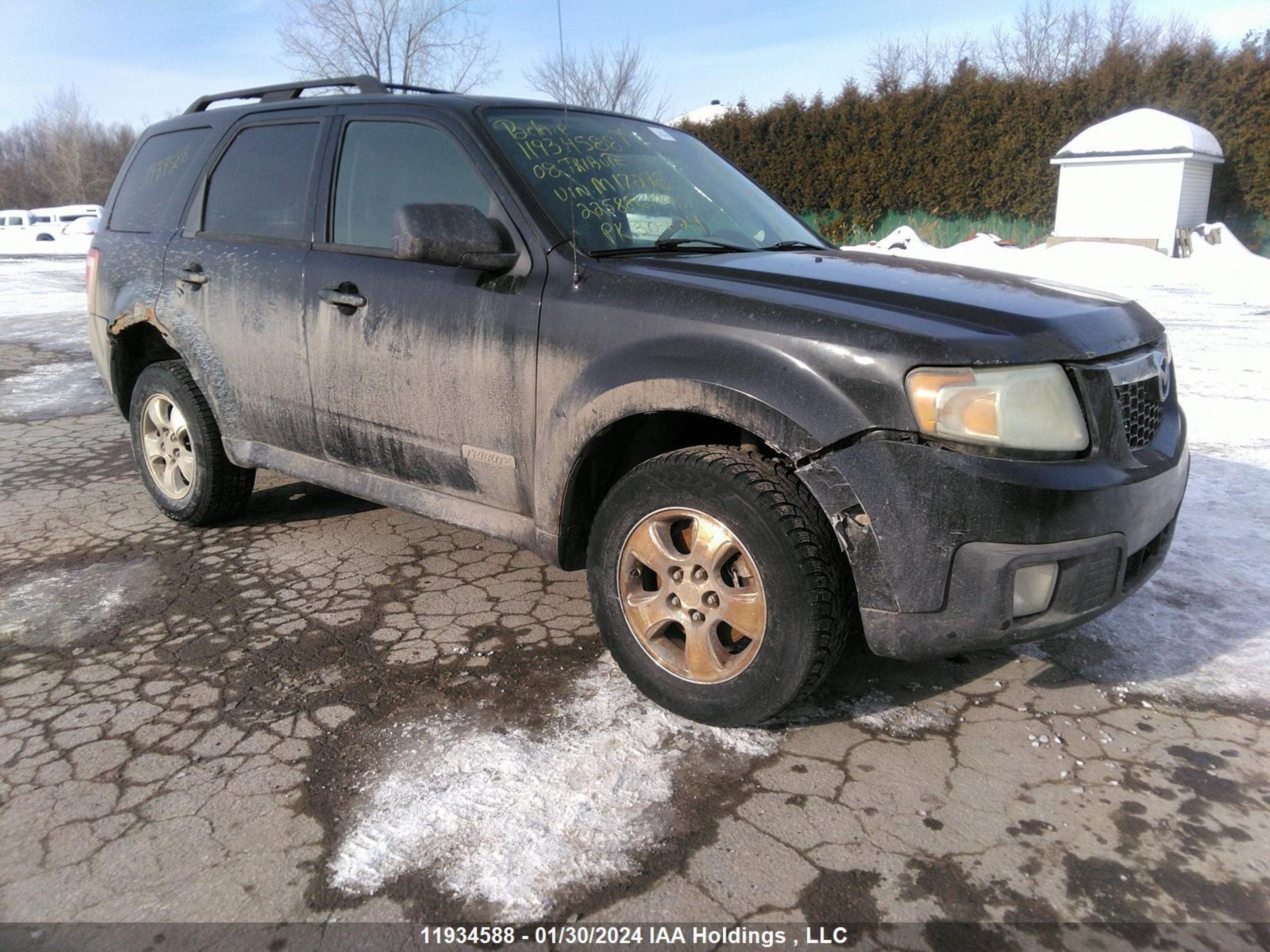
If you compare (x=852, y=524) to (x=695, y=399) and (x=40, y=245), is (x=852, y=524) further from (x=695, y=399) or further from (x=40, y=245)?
(x=40, y=245)

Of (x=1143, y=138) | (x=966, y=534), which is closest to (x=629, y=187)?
(x=966, y=534)

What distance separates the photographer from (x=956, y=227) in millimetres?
24391

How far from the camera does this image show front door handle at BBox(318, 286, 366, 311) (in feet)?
11.1

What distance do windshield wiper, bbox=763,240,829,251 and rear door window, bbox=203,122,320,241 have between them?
1828mm

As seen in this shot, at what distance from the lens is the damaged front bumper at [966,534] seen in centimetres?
227

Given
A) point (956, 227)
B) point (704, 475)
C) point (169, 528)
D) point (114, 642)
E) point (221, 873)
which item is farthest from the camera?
point (956, 227)

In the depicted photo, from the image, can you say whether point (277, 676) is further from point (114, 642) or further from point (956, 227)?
point (956, 227)

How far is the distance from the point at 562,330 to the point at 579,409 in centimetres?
26

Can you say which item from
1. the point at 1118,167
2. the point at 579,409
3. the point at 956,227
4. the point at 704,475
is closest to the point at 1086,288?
→ the point at 704,475

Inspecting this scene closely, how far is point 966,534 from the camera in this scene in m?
2.28

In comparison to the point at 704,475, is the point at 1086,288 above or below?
above

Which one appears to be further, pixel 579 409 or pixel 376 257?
pixel 376 257

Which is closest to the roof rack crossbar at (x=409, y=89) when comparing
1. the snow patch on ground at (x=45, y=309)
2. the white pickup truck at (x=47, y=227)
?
the snow patch on ground at (x=45, y=309)

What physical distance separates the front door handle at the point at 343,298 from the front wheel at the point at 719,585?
1.27 meters
